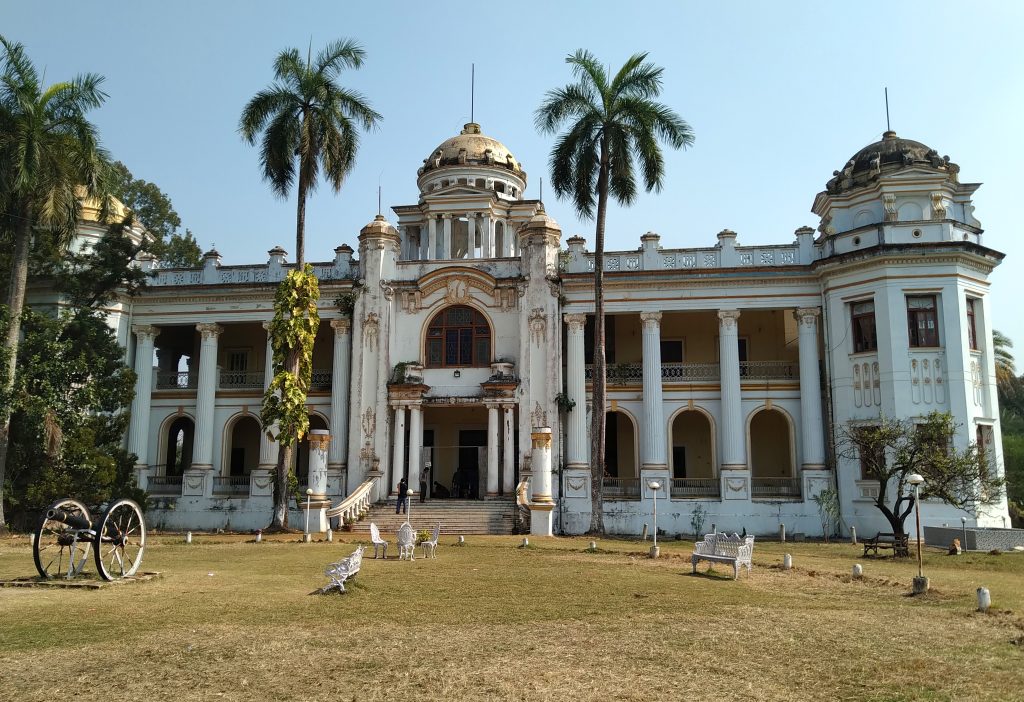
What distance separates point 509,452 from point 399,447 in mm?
3863

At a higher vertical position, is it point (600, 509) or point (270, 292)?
point (270, 292)

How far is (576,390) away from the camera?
3041cm

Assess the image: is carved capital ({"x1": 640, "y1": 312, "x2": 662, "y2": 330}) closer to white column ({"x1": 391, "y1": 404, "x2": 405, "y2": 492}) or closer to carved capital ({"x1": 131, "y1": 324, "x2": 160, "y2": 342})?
white column ({"x1": 391, "y1": 404, "x2": 405, "y2": 492})

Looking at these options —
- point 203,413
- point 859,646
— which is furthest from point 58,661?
point 203,413

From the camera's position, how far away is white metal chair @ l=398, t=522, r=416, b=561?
17.8 m

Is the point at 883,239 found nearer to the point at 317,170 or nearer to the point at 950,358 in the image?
the point at 950,358

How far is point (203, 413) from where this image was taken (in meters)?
32.6

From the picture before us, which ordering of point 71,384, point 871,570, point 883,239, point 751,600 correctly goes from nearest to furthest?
point 751,600, point 871,570, point 71,384, point 883,239

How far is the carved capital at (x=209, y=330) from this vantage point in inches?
1299

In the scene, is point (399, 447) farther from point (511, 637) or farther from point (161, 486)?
point (511, 637)

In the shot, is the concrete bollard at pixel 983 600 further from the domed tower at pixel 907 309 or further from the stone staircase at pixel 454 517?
the stone staircase at pixel 454 517

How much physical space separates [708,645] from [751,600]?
3.58 meters

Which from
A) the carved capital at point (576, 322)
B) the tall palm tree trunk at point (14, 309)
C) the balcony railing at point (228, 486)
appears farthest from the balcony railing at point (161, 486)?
the carved capital at point (576, 322)

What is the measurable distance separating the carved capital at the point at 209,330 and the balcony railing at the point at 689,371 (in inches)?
663
